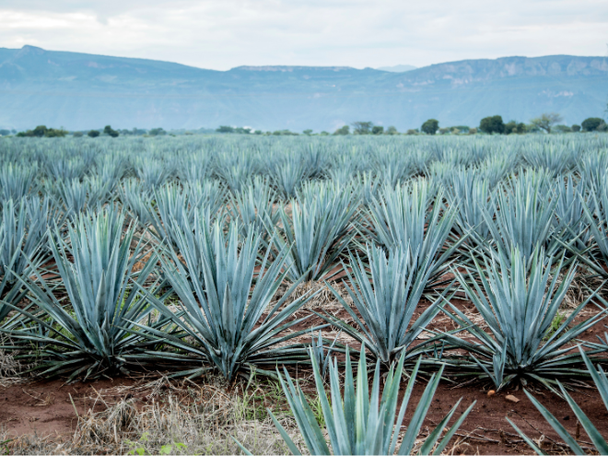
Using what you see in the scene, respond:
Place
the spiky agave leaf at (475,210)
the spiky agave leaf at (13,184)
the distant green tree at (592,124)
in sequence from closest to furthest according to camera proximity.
A: the spiky agave leaf at (475,210) → the spiky agave leaf at (13,184) → the distant green tree at (592,124)

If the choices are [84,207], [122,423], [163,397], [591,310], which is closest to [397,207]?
[591,310]

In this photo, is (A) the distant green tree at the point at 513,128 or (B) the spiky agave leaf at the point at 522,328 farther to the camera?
(A) the distant green tree at the point at 513,128

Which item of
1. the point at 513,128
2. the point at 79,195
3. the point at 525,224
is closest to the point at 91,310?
the point at 525,224

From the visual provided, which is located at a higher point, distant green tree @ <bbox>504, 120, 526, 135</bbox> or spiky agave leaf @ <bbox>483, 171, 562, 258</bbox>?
spiky agave leaf @ <bbox>483, 171, 562, 258</bbox>

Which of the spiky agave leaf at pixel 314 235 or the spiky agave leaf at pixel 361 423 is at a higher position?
the spiky agave leaf at pixel 361 423

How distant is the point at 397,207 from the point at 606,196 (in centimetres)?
164

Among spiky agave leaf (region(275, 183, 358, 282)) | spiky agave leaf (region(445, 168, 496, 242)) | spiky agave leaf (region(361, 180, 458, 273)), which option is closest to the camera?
spiky agave leaf (region(361, 180, 458, 273))

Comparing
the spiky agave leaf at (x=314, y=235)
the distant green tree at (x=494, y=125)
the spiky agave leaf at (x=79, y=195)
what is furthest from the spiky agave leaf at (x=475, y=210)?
the distant green tree at (x=494, y=125)

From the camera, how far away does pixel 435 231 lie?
324 cm

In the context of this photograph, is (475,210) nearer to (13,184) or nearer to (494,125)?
(13,184)

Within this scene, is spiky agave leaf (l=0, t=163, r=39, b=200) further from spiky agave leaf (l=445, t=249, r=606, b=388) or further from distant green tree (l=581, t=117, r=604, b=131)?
distant green tree (l=581, t=117, r=604, b=131)

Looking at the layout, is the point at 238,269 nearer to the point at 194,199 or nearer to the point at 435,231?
the point at 435,231

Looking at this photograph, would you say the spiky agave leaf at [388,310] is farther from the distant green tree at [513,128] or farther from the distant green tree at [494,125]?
the distant green tree at [494,125]

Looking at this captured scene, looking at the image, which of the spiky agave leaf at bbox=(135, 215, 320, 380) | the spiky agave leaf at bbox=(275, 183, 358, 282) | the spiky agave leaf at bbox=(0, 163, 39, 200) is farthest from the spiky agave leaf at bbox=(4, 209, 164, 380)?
the spiky agave leaf at bbox=(0, 163, 39, 200)
